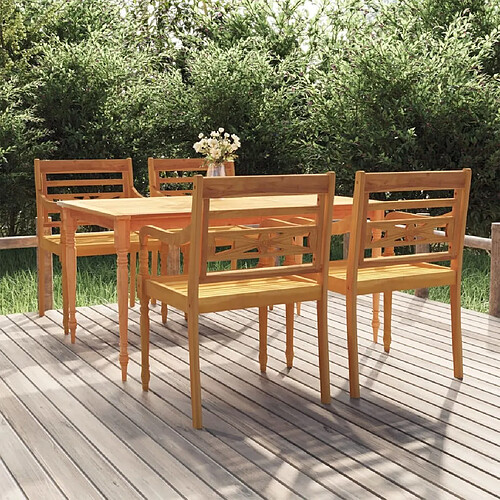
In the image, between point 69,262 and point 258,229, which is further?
point 69,262

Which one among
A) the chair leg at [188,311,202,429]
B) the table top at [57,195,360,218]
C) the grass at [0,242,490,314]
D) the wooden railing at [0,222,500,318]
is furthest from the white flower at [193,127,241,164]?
the grass at [0,242,490,314]

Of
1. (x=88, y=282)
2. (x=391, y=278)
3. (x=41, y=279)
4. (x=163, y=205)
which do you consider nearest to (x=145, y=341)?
(x=163, y=205)

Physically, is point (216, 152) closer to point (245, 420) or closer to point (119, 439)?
point (245, 420)

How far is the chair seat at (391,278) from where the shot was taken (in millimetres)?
3447

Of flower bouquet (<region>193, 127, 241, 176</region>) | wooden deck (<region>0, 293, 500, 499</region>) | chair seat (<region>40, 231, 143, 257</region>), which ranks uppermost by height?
flower bouquet (<region>193, 127, 241, 176</region>)

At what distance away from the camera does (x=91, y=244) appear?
4.61 meters

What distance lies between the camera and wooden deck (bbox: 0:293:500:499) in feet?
8.41

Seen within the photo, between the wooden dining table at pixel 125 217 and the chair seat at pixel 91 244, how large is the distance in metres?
0.15

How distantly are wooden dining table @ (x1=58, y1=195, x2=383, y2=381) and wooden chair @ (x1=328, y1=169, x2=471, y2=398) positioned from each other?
0.30 meters

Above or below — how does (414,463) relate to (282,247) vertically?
below

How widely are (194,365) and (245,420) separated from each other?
1.06 ft

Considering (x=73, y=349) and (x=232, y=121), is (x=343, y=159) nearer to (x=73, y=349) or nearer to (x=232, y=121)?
(x=232, y=121)

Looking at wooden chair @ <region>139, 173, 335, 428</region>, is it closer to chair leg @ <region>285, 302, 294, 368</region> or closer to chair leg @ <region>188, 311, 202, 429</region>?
chair leg @ <region>188, 311, 202, 429</region>

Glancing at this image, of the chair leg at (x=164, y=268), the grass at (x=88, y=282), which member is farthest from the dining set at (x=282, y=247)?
the grass at (x=88, y=282)
